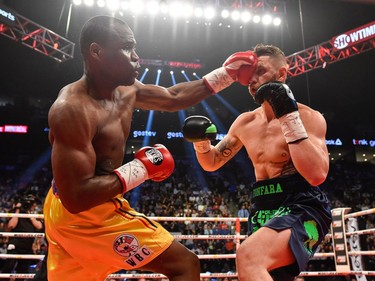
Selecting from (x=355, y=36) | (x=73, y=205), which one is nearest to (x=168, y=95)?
(x=73, y=205)

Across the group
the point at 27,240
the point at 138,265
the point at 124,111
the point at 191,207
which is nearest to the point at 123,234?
the point at 138,265

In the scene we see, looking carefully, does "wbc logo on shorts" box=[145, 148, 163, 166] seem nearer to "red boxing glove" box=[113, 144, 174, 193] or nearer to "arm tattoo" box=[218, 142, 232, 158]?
"red boxing glove" box=[113, 144, 174, 193]

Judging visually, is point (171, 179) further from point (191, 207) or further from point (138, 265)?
point (138, 265)

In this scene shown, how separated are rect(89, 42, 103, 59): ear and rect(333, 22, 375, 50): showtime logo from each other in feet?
24.3

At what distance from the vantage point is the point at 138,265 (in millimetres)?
1650

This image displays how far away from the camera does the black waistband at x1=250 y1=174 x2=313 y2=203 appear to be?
5.84 ft

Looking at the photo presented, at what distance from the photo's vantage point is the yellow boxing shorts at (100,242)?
161 centimetres

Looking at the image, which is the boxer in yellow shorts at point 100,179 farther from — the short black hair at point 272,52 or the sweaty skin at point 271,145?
the short black hair at point 272,52

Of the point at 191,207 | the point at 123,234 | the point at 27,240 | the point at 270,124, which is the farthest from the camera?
the point at 191,207

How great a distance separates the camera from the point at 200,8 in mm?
9273

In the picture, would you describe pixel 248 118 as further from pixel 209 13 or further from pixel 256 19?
pixel 256 19

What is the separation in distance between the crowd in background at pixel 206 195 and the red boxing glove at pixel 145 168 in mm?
6672

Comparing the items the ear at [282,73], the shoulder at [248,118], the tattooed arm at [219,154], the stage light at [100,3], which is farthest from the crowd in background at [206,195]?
the ear at [282,73]

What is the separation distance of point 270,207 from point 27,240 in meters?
3.67
